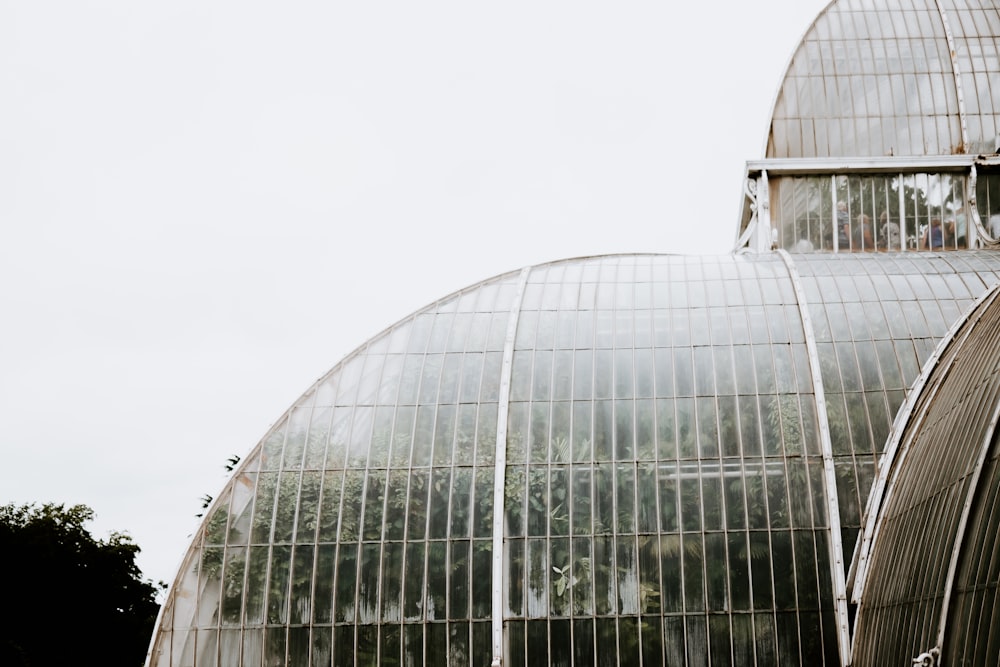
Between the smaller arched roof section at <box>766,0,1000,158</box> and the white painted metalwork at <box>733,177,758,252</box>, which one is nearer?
the smaller arched roof section at <box>766,0,1000,158</box>

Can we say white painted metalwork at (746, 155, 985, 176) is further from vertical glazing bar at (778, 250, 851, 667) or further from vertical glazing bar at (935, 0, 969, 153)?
vertical glazing bar at (778, 250, 851, 667)

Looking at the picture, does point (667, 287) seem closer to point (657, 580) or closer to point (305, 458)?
point (657, 580)

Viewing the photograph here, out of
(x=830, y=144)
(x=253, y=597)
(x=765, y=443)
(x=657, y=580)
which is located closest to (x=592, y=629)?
(x=657, y=580)

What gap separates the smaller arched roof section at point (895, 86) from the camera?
26.2 metres

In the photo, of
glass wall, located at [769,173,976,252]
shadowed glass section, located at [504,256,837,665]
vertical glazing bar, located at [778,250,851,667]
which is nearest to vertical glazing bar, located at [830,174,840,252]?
glass wall, located at [769,173,976,252]

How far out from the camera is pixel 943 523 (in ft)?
42.1

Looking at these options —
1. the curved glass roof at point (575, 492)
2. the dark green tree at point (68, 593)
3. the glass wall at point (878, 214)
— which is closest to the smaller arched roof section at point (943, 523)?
the curved glass roof at point (575, 492)

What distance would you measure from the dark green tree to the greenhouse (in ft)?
115

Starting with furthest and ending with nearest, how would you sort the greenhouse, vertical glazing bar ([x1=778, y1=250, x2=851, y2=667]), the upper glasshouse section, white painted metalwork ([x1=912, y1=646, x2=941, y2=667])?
1. the upper glasshouse section
2. the greenhouse
3. vertical glazing bar ([x1=778, y1=250, x2=851, y2=667])
4. white painted metalwork ([x1=912, y1=646, x2=941, y2=667])

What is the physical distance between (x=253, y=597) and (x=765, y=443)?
31.0 ft

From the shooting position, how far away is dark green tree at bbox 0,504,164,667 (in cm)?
4897

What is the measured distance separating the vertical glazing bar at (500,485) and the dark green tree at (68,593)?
3740 centimetres

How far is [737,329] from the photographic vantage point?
18.9 metres

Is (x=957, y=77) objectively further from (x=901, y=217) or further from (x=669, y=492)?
(x=669, y=492)
